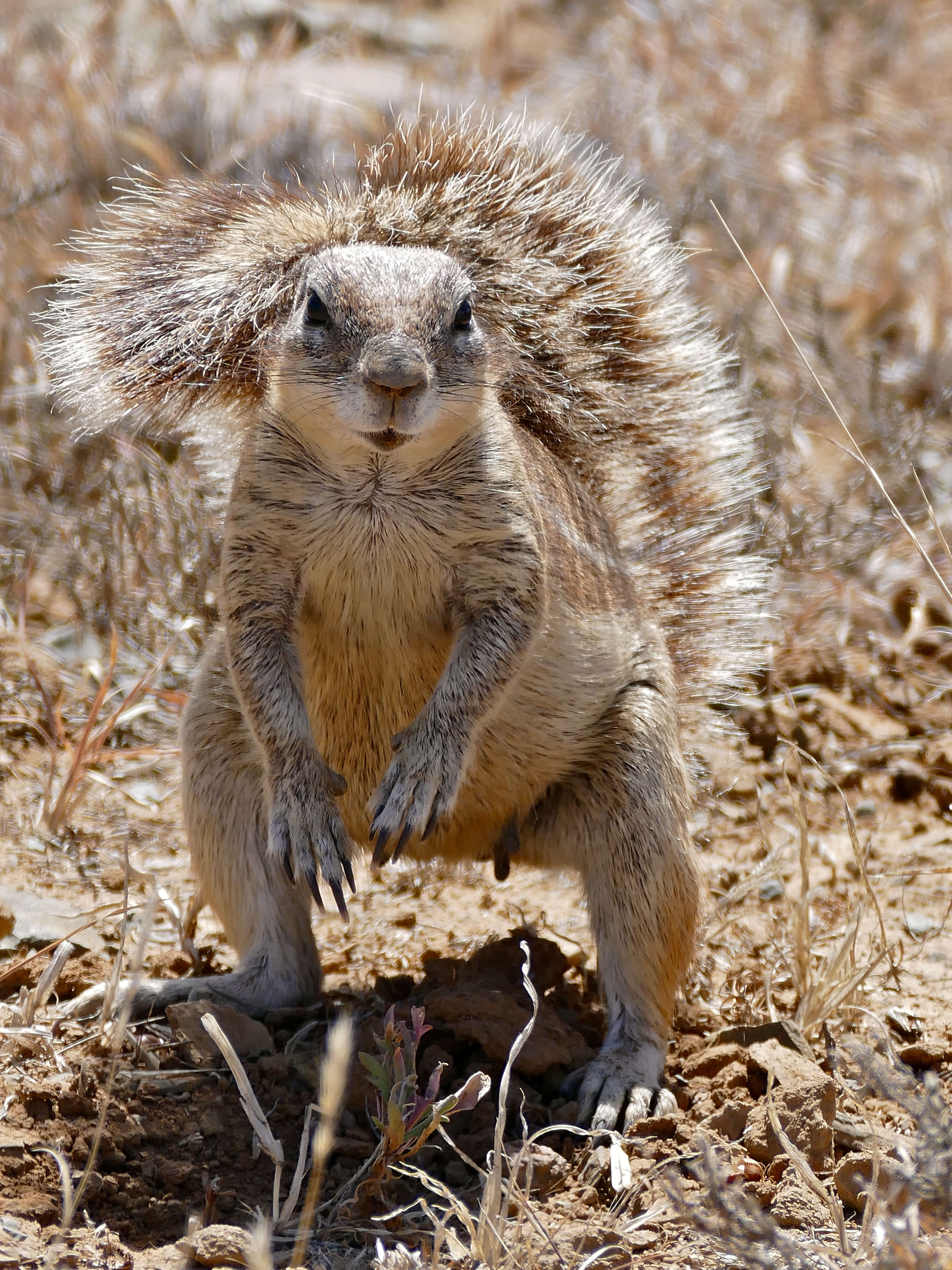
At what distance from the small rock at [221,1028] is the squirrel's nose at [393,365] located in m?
1.45

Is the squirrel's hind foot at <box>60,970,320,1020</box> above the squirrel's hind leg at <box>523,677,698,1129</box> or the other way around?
the other way around

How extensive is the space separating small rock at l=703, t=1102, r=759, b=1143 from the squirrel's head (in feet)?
5.07

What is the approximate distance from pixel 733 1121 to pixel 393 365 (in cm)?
172

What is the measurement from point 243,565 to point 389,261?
2.48 feet

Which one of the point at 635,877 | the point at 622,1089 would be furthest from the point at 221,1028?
the point at 635,877

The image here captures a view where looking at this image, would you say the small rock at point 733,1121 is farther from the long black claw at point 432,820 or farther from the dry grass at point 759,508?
the long black claw at point 432,820

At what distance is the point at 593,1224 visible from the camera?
283cm

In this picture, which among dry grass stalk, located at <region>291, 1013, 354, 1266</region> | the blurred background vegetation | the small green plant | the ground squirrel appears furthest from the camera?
the blurred background vegetation

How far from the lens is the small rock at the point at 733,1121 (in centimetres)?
313

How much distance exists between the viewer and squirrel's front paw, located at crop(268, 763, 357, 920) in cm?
326

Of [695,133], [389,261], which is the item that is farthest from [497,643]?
[695,133]

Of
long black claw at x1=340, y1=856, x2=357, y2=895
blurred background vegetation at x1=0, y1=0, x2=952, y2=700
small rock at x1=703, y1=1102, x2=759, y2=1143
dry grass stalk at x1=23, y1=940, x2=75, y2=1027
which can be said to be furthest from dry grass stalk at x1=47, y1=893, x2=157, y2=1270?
blurred background vegetation at x1=0, y1=0, x2=952, y2=700

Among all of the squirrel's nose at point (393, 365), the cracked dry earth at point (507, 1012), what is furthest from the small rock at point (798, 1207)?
the squirrel's nose at point (393, 365)

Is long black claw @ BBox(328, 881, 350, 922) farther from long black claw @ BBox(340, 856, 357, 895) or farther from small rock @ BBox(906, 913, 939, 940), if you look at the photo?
small rock @ BBox(906, 913, 939, 940)
